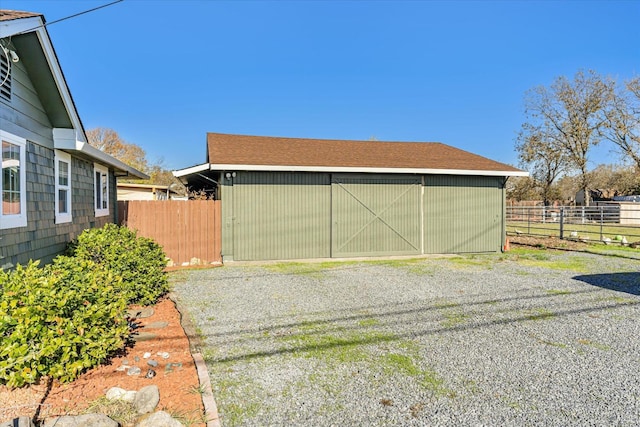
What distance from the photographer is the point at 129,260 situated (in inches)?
216

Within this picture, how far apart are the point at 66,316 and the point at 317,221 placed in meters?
7.32

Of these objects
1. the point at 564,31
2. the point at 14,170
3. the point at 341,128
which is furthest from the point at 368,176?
the point at 341,128

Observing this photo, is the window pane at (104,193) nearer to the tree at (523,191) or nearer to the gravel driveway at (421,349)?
the gravel driveway at (421,349)

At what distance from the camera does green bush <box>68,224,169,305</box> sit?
5387mm

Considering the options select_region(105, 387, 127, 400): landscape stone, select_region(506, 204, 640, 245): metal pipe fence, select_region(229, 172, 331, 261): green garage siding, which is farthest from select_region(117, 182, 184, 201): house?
select_region(506, 204, 640, 245): metal pipe fence

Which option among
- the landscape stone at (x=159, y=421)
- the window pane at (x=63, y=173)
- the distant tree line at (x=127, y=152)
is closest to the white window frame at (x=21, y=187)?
the window pane at (x=63, y=173)

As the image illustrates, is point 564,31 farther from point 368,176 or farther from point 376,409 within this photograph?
point 376,409

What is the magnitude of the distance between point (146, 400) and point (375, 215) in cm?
834

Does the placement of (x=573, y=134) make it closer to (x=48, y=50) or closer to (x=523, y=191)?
(x=523, y=191)

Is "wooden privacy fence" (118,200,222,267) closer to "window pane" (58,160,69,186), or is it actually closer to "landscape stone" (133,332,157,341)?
"window pane" (58,160,69,186)

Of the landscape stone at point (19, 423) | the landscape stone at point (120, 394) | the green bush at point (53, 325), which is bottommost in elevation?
the landscape stone at point (120, 394)

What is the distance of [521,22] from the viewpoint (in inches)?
519

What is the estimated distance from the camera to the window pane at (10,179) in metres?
4.25

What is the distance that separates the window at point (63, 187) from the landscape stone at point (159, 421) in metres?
4.48
